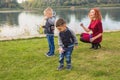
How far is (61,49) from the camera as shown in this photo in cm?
609

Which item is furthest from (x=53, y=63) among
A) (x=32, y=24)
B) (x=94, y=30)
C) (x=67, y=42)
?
(x=32, y=24)

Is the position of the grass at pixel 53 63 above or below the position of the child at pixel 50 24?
below

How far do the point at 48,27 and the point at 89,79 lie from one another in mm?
2312

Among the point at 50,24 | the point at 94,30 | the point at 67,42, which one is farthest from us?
the point at 94,30

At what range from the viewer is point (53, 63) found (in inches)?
266

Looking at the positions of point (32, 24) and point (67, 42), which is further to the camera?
point (32, 24)

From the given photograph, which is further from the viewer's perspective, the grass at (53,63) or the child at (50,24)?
the child at (50,24)

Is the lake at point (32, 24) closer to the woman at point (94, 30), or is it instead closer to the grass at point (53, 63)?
the grass at point (53, 63)

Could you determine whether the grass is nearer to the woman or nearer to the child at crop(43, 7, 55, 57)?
the woman

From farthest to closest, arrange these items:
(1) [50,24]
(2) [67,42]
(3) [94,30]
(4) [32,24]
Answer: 1. (4) [32,24]
2. (3) [94,30]
3. (1) [50,24]
4. (2) [67,42]

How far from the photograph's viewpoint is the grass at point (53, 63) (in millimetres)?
A: 5820

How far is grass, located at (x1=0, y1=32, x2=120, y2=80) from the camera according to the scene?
5.82 meters

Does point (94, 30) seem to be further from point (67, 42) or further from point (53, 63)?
point (67, 42)

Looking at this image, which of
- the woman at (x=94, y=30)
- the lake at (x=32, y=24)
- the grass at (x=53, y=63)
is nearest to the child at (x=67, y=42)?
the grass at (x=53, y=63)
